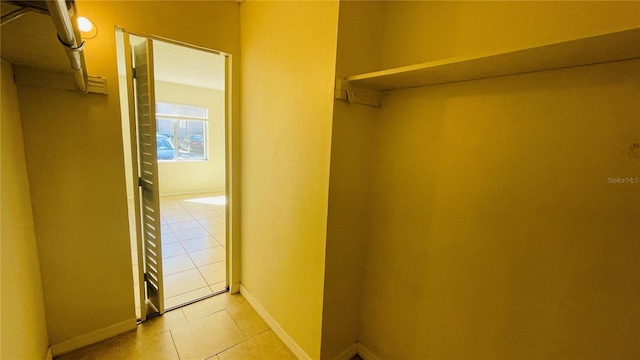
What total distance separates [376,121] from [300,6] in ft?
2.65

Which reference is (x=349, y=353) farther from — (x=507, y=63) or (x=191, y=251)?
(x=191, y=251)

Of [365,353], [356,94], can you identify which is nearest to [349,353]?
[365,353]

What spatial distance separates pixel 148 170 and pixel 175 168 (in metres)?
4.74

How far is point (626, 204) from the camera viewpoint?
0.90m

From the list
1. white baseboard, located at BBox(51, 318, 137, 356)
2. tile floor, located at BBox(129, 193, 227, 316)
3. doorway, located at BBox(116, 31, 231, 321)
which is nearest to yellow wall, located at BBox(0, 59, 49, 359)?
white baseboard, located at BBox(51, 318, 137, 356)

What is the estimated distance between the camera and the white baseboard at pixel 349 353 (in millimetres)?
1718

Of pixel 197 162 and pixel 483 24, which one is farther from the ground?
pixel 483 24

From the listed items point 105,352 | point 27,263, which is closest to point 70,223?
point 27,263

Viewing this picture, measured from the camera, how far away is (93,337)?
179 centimetres

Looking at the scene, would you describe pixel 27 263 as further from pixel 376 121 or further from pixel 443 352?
pixel 443 352

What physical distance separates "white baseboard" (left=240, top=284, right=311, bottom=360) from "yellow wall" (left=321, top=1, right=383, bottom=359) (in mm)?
228

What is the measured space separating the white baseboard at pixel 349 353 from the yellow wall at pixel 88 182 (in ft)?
5.09

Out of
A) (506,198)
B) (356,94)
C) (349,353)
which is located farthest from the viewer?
(349,353)

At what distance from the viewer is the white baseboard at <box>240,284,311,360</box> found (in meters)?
1.76
